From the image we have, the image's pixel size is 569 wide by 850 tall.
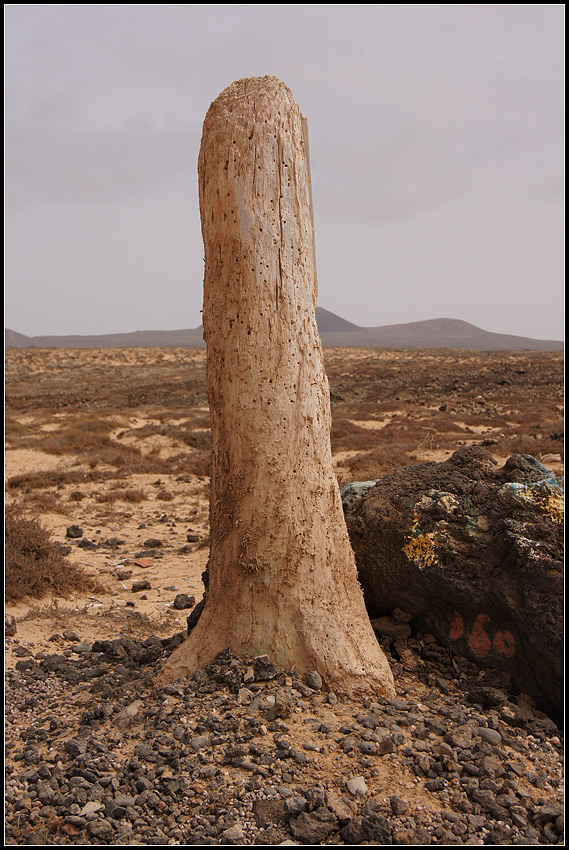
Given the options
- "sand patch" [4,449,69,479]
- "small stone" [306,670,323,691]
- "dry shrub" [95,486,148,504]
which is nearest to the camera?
"small stone" [306,670,323,691]

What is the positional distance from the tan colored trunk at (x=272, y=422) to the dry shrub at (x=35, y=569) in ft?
10.7

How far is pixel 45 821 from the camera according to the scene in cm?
282

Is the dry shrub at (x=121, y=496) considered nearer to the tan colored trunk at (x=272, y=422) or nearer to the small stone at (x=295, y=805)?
the tan colored trunk at (x=272, y=422)

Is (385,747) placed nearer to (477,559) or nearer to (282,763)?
(282,763)

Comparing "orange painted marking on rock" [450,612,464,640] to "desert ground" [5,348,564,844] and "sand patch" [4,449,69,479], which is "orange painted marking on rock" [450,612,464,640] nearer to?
"desert ground" [5,348,564,844]

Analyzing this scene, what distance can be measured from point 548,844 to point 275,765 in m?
1.27

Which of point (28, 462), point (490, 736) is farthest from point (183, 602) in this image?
point (28, 462)

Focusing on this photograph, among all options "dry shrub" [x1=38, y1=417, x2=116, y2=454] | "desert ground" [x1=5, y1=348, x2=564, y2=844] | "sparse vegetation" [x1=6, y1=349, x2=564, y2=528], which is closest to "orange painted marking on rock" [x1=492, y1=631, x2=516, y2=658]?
"desert ground" [x1=5, y1=348, x2=564, y2=844]

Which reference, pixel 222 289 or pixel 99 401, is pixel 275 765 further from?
pixel 99 401

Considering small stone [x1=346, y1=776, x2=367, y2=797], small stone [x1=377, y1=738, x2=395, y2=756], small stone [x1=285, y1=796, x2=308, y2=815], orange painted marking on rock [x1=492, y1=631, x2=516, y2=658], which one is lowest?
small stone [x1=285, y1=796, x2=308, y2=815]

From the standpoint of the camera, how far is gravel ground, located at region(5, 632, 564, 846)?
106 inches

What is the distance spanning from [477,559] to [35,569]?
5018 mm

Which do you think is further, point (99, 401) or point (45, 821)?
point (99, 401)

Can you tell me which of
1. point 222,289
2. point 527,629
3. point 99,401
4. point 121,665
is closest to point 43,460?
point 121,665
